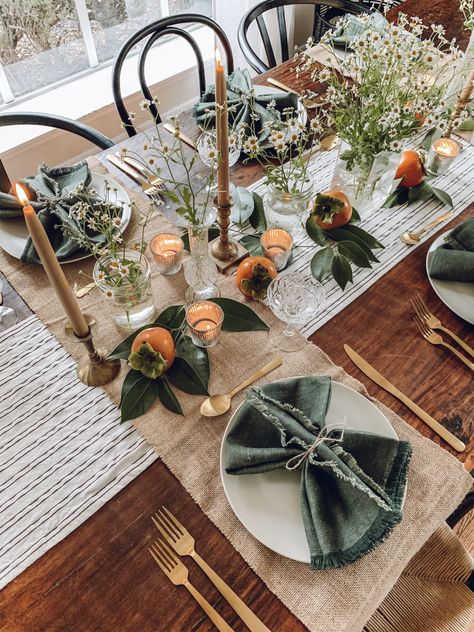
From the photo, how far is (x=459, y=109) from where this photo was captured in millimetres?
1228

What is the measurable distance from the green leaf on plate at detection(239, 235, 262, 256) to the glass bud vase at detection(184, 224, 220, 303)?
0.29ft

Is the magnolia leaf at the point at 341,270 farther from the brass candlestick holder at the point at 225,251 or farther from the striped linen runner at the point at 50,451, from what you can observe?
the striped linen runner at the point at 50,451

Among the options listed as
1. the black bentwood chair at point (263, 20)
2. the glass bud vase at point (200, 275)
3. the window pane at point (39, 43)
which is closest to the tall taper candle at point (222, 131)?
the glass bud vase at point (200, 275)

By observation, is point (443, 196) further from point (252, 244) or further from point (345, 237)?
point (252, 244)

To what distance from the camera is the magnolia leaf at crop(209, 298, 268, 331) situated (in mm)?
834

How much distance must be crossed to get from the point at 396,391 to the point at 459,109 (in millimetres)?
839

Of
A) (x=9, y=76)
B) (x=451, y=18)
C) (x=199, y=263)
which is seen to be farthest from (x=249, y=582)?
(x=9, y=76)

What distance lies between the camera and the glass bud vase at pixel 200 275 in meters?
0.85

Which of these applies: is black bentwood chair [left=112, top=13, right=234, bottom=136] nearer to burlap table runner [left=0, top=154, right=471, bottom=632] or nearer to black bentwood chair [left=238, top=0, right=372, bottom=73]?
black bentwood chair [left=238, top=0, right=372, bottom=73]

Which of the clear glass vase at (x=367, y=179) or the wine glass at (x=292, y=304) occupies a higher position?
the clear glass vase at (x=367, y=179)

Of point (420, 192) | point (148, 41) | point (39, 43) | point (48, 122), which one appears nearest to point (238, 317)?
point (420, 192)

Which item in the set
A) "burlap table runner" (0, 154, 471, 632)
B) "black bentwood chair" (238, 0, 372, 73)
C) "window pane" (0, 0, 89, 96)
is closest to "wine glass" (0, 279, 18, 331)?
"burlap table runner" (0, 154, 471, 632)

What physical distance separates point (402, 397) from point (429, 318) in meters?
0.18

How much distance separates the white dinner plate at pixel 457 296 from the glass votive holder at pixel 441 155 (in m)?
0.34
